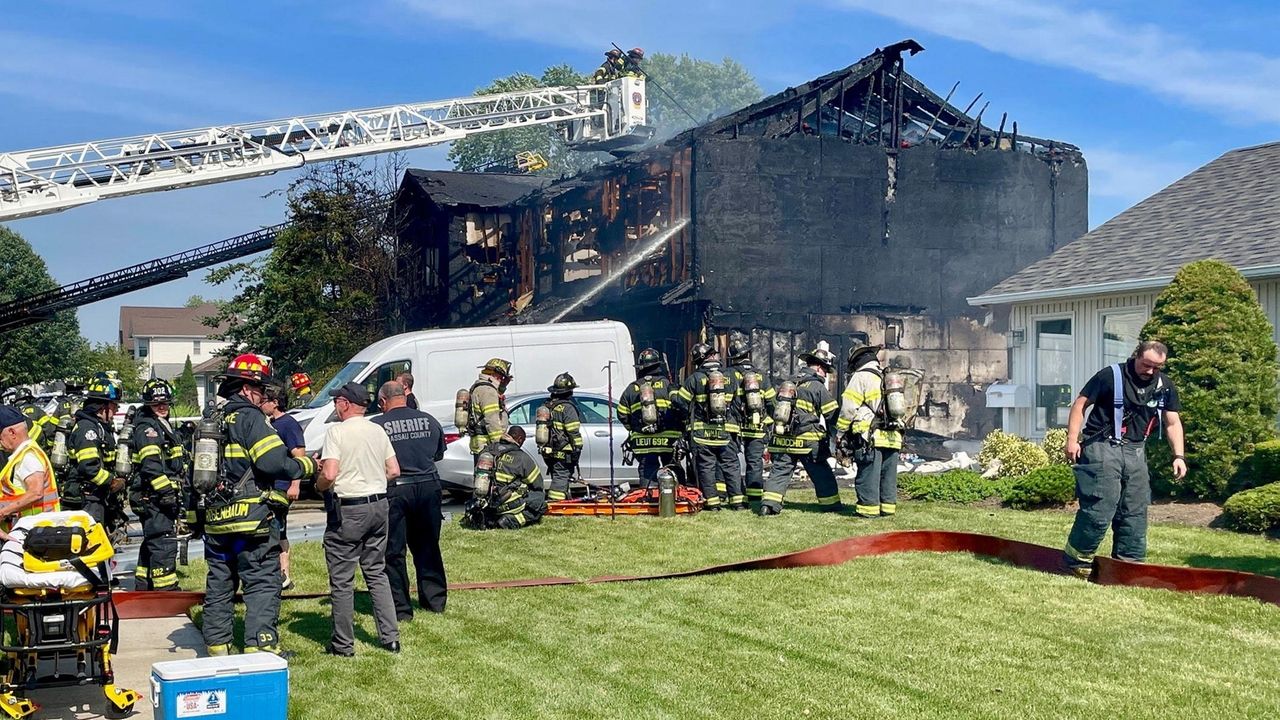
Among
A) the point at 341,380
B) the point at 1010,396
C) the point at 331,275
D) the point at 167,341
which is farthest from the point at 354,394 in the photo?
the point at 167,341

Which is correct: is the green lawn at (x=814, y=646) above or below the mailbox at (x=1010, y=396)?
below

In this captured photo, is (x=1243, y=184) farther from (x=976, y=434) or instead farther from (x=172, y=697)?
(x=172, y=697)

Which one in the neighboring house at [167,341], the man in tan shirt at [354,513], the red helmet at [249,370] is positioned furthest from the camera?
the neighboring house at [167,341]

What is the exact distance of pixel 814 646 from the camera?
7477 mm

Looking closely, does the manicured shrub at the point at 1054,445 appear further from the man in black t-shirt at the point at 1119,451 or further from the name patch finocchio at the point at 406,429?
the name patch finocchio at the point at 406,429

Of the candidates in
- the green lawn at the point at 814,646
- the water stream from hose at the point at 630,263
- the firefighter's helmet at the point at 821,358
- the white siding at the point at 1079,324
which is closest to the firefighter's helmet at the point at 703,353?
the firefighter's helmet at the point at 821,358

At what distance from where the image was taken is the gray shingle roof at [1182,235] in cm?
1714

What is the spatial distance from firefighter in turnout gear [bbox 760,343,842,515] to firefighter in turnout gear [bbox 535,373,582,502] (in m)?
2.24

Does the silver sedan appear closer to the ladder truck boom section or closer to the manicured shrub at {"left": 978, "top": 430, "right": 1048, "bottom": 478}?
the manicured shrub at {"left": 978, "top": 430, "right": 1048, "bottom": 478}

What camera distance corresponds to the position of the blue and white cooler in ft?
16.8

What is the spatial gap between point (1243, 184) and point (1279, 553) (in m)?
11.5

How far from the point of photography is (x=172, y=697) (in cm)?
511

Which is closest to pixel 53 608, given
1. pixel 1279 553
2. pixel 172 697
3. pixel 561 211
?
pixel 172 697

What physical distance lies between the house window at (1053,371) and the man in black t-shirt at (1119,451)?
10248mm
